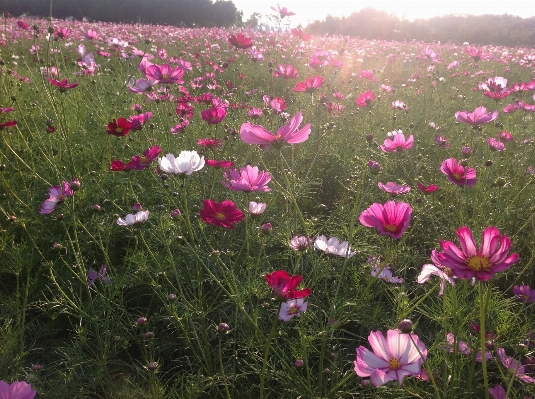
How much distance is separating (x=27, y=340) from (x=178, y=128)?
101 centimetres

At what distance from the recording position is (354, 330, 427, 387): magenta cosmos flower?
730 mm

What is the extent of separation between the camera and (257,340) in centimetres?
109

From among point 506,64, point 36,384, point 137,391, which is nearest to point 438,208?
point 137,391

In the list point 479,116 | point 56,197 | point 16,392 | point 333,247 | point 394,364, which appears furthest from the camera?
point 479,116

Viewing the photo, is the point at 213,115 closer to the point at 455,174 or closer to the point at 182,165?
the point at 182,165

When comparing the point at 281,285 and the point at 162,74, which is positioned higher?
the point at 162,74

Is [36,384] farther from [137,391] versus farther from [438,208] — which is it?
[438,208]

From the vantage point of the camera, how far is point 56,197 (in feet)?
4.39

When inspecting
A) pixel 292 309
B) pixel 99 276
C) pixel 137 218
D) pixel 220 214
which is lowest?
pixel 99 276

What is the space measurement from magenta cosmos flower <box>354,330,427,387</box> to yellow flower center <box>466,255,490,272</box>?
0.52 ft

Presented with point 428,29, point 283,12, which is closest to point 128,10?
point 428,29

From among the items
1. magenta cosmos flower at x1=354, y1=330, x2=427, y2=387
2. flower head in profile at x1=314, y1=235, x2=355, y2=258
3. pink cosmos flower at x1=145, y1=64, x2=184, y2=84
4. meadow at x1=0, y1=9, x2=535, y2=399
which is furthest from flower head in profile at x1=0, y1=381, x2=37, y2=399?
pink cosmos flower at x1=145, y1=64, x2=184, y2=84

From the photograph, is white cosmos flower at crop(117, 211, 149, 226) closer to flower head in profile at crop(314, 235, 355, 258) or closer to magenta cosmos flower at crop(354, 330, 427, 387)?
flower head in profile at crop(314, 235, 355, 258)

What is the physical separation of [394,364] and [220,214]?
495 mm
